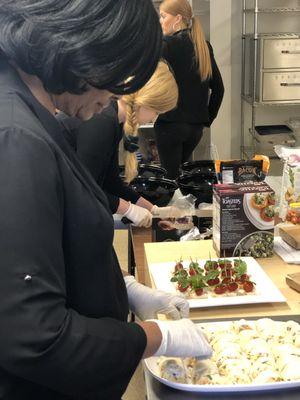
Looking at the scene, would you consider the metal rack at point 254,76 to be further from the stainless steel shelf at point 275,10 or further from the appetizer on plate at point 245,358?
the appetizer on plate at point 245,358

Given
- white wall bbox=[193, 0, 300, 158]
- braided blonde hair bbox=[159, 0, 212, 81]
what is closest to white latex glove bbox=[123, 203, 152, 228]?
braided blonde hair bbox=[159, 0, 212, 81]

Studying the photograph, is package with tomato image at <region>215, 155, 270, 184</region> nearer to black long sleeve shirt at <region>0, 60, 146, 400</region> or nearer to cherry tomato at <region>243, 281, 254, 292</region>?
cherry tomato at <region>243, 281, 254, 292</region>

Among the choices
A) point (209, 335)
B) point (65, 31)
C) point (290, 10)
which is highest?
point (290, 10)

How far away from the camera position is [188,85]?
9.64ft

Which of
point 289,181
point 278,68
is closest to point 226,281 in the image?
point 289,181

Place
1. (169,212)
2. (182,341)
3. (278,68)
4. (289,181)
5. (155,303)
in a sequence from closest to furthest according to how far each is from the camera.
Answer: (182,341)
(155,303)
(289,181)
(169,212)
(278,68)

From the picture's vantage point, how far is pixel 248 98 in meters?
3.95

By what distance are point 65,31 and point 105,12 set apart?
0.06m

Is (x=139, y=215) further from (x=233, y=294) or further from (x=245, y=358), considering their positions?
(x=245, y=358)

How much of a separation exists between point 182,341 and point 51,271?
0.35m

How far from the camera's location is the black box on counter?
1.35 meters

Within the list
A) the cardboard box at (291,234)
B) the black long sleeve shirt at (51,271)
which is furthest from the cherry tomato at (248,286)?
the black long sleeve shirt at (51,271)

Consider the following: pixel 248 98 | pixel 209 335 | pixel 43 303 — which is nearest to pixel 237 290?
pixel 209 335

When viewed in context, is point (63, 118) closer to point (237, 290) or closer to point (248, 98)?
point (237, 290)
